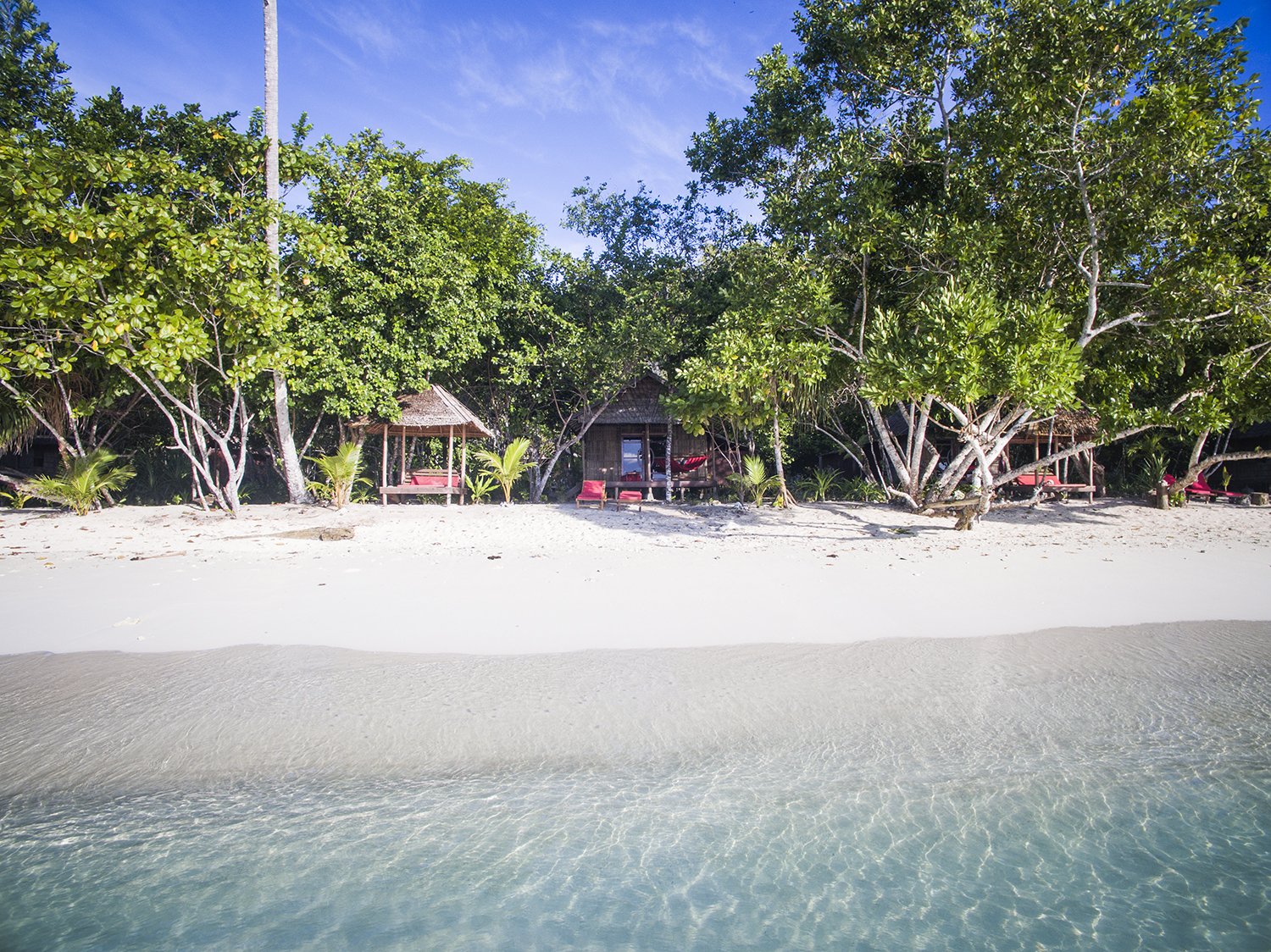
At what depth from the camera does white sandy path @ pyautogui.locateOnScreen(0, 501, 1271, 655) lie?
196 inches

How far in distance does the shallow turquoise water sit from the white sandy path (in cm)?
176

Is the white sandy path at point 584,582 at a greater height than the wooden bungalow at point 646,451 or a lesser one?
lesser

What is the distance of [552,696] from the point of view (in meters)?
3.84

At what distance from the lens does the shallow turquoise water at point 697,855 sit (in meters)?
2.15

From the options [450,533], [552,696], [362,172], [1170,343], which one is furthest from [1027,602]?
[362,172]

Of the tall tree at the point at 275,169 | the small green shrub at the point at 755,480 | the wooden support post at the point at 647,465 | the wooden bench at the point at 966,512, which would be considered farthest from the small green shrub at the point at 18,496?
the wooden bench at the point at 966,512

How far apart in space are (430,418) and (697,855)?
1418 cm

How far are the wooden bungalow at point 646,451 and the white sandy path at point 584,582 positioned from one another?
7.36m

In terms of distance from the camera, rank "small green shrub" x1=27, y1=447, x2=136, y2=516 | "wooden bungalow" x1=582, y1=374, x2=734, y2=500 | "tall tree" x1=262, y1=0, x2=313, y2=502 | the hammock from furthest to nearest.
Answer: "wooden bungalow" x1=582, y1=374, x2=734, y2=500
the hammock
"tall tree" x1=262, y1=0, x2=313, y2=502
"small green shrub" x1=27, y1=447, x2=136, y2=516

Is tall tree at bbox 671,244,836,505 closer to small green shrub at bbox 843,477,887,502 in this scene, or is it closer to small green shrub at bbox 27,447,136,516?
small green shrub at bbox 843,477,887,502

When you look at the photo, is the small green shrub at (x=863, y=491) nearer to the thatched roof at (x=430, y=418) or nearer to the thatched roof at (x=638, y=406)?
the thatched roof at (x=638, y=406)

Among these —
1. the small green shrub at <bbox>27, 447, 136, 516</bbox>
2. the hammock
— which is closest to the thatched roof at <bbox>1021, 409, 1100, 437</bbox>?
the hammock

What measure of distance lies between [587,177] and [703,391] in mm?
11174

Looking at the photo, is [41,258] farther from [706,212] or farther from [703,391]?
[706,212]
